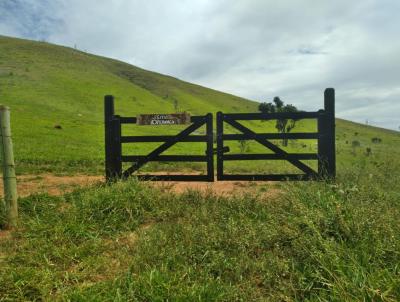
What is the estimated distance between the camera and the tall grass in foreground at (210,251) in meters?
3.57

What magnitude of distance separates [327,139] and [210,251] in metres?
4.82

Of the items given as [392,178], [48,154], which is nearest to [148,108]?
[48,154]

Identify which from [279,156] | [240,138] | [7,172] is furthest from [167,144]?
[7,172]

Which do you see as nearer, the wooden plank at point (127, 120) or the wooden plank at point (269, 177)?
the wooden plank at point (269, 177)

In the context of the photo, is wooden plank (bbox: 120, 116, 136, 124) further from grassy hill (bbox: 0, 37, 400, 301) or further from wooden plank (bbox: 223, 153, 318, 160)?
wooden plank (bbox: 223, 153, 318, 160)

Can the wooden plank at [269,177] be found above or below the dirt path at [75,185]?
above

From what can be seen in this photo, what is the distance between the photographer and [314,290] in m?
3.58

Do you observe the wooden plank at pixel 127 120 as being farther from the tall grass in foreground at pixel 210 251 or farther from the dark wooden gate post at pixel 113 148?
the tall grass in foreground at pixel 210 251

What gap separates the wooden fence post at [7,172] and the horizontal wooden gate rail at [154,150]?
2694 millimetres

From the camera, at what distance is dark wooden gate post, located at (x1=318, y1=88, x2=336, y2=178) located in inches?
320

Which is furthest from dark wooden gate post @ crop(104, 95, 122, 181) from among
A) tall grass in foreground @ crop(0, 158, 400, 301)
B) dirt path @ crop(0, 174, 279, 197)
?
tall grass in foreground @ crop(0, 158, 400, 301)

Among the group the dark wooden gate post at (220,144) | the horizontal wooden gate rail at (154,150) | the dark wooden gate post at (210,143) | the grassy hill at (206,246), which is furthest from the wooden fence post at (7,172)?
the dark wooden gate post at (220,144)

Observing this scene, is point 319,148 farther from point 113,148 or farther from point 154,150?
point 113,148

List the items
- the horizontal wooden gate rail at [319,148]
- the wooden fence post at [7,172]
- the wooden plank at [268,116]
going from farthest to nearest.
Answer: the wooden plank at [268,116] → the horizontal wooden gate rail at [319,148] → the wooden fence post at [7,172]
